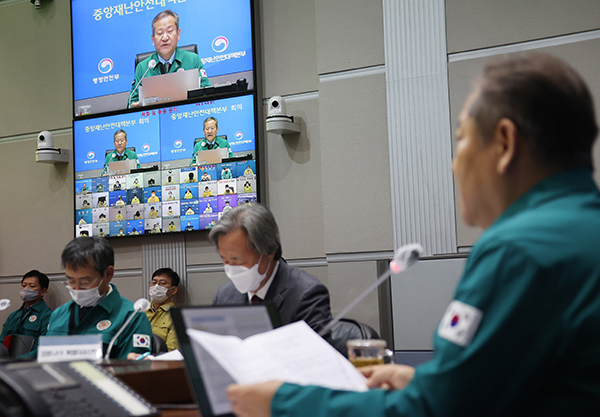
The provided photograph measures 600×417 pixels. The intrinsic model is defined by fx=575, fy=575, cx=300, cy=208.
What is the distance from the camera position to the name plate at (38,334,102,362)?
1.38 meters

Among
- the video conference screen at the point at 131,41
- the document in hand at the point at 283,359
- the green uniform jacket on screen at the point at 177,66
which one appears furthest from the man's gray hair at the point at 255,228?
the green uniform jacket on screen at the point at 177,66

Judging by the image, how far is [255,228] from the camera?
223 centimetres

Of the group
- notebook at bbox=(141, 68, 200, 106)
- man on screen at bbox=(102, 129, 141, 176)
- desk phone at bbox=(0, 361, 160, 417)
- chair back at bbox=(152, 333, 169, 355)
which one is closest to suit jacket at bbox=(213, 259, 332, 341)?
chair back at bbox=(152, 333, 169, 355)

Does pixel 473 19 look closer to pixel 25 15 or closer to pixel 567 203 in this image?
pixel 567 203

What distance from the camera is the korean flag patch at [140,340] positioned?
213cm

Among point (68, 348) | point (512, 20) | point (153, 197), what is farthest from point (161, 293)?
point (512, 20)

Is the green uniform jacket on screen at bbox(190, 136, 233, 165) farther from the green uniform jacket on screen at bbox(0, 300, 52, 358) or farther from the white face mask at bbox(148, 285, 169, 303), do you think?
the green uniform jacket on screen at bbox(0, 300, 52, 358)

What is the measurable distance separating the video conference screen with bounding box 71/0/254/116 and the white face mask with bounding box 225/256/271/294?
2.14m

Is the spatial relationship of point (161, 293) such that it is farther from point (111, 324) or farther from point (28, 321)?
point (111, 324)

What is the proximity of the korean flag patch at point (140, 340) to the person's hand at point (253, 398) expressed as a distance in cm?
140

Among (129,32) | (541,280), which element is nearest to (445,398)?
(541,280)

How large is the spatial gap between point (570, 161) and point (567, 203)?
7cm

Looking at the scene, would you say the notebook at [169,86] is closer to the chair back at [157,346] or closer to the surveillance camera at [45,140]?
the surveillance camera at [45,140]

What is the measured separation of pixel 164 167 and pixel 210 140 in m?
0.42
